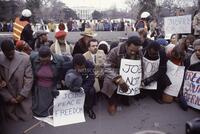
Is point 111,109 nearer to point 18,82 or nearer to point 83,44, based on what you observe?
point 18,82

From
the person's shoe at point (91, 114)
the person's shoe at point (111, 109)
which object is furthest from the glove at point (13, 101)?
the person's shoe at point (111, 109)

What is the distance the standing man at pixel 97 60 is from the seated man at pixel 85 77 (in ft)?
1.07

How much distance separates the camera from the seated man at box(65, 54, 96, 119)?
19.1 feet

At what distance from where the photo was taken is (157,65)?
6.79 m

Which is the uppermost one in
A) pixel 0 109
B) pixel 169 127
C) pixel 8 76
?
pixel 8 76

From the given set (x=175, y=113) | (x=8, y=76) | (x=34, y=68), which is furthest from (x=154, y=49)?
(x=8, y=76)

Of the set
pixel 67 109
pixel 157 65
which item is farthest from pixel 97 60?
pixel 67 109

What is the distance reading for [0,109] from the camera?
5668 mm

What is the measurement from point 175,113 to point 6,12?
40992 millimetres

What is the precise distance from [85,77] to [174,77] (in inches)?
73.2

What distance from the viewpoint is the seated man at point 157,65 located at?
6.65 meters

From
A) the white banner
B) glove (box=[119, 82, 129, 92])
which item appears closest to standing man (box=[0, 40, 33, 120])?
glove (box=[119, 82, 129, 92])

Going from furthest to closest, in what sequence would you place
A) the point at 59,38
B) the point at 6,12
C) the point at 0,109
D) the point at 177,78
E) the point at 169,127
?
1. the point at 6,12
2. the point at 59,38
3. the point at 177,78
4. the point at 169,127
5. the point at 0,109

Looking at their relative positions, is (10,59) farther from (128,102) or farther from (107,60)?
(128,102)
